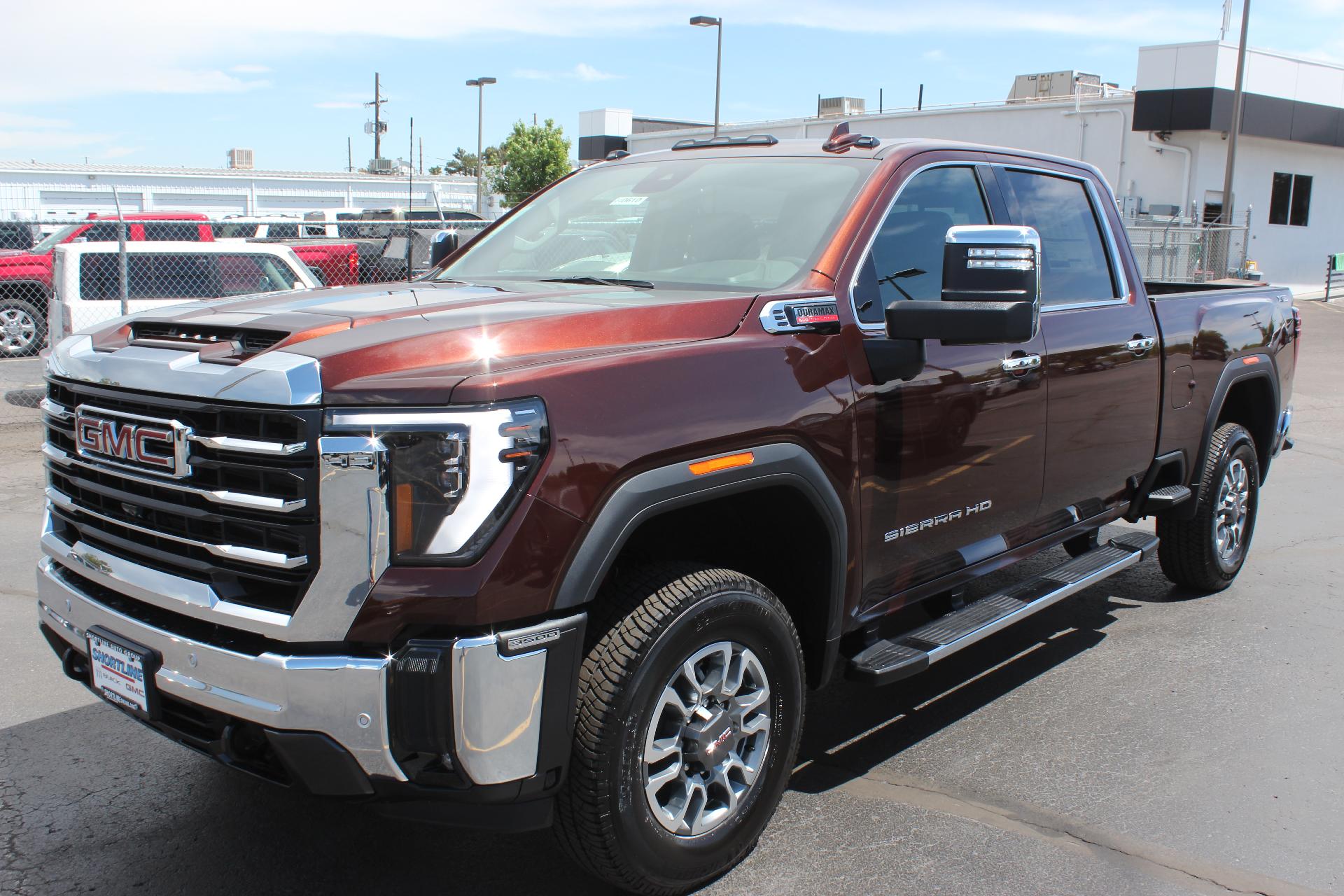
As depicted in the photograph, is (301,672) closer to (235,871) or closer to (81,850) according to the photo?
(235,871)

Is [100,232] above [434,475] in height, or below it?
above

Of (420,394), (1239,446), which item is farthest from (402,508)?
(1239,446)

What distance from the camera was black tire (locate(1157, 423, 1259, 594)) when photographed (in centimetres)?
580

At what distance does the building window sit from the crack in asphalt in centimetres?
3167

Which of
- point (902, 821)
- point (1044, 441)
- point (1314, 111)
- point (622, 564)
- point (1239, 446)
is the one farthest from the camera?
point (1314, 111)

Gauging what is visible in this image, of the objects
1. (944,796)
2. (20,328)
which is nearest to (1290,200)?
(20,328)

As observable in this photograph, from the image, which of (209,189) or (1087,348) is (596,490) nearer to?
(1087,348)

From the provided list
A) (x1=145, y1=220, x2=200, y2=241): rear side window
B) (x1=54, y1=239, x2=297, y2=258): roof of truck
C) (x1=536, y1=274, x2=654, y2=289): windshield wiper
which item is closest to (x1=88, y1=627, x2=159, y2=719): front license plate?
(x1=536, y1=274, x2=654, y2=289): windshield wiper

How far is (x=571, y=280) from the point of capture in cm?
395

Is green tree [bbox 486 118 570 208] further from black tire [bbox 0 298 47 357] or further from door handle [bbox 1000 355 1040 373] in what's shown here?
door handle [bbox 1000 355 1040 373]

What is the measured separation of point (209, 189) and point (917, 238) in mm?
42459

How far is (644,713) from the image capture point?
114 inches

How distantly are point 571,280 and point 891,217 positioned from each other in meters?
1.08

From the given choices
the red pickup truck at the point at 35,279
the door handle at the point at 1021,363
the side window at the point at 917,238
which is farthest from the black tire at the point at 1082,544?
the red pickup truck at the point at 35,279
